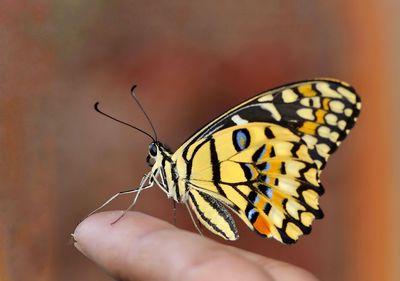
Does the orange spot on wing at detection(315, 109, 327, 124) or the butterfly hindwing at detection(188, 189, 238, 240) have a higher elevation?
the orange spot on wing at detection(315, 109, 327, 124)

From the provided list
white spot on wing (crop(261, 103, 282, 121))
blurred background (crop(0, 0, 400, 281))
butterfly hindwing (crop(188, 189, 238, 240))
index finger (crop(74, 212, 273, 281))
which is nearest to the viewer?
index finger (crop(74, 212, 273, 281))

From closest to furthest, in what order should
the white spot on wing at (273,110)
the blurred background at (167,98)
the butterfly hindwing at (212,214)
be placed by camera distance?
the butterfly hindwing at (212,214)
the white spot on wing at (273,110)
the blurred background at (167,98)

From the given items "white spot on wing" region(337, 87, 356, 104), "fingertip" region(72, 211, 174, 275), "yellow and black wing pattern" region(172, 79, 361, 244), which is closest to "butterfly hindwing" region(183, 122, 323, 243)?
"yellow and black wing pattern" region(172, 79, 361, 244)

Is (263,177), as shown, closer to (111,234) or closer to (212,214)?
(212,214)

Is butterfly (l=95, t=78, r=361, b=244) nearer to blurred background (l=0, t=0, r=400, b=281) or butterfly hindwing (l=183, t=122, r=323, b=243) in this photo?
butterfly hindwing (l=183, t=122, r=323, b=243)

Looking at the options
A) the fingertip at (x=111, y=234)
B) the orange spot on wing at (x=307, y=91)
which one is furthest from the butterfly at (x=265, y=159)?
the fingertip at (x=111, y=234)

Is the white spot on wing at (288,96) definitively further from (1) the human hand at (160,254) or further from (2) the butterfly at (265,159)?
(1) the human hand at (160,254)

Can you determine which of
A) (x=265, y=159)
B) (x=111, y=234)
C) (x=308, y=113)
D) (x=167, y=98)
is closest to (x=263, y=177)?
(x=265, y=159)
